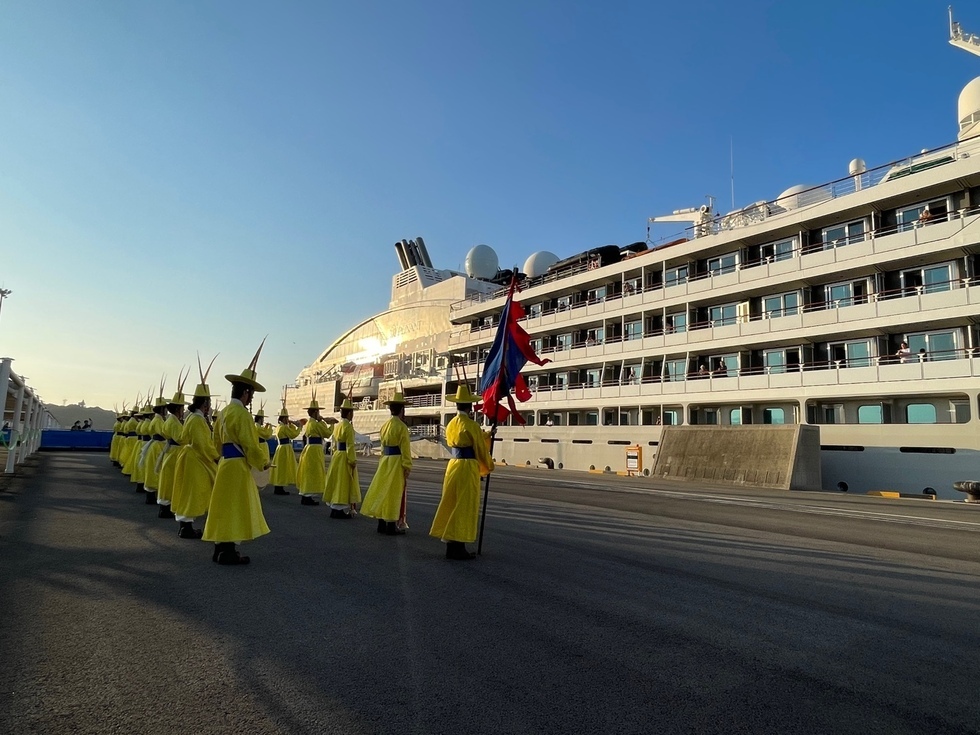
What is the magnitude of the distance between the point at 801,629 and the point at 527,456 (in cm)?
3286

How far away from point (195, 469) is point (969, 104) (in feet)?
119

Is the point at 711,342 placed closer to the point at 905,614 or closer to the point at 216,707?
the point at 905,614

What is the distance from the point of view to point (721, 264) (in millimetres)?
30312

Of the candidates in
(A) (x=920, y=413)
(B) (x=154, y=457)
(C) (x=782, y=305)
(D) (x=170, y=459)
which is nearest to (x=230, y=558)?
(D) (x=170, y=459)

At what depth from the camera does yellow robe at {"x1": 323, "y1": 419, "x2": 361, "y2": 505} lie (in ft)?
32.8

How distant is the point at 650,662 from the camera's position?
3.51 m

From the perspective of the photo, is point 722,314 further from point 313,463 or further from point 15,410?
point 15,410

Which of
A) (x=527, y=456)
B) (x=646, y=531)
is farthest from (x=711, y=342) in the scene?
(x=646, y=531)

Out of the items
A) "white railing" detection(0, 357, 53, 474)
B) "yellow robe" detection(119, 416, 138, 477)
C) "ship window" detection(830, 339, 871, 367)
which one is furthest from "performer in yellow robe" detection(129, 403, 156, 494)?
"ship window" detection(830, 339, 871, 367)

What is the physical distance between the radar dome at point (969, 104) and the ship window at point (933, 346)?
11.8 metres

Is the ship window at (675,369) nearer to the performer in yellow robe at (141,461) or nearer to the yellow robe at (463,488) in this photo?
the performer in yellow robe at (141,461)

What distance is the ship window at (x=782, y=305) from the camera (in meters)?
26.3

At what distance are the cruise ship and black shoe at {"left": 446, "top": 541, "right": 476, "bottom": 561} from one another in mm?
8041

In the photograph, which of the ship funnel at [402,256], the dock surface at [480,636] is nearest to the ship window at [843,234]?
the dock surface at [480,636]
